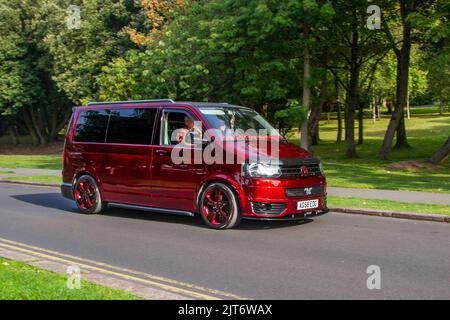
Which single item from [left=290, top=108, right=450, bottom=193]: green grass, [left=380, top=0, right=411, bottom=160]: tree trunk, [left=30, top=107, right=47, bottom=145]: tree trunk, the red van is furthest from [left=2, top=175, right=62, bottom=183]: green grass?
[left=30, top=107, right=47, bottom=145]: tree trunk

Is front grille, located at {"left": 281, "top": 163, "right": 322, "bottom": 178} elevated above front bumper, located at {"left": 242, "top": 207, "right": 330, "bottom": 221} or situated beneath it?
elevated above

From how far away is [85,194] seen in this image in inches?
467

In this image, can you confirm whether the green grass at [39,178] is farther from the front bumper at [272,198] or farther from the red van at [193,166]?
the front bumper at [272,198]

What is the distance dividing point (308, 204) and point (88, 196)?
475 centimetres

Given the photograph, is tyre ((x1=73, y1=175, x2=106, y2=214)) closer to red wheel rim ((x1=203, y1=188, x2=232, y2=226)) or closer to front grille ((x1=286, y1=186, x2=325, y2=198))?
red wheel rim ((x1=203, y1=188, x2=232, y2=226))

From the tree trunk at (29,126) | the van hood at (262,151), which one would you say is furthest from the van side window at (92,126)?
the tree trunk at (29,126)

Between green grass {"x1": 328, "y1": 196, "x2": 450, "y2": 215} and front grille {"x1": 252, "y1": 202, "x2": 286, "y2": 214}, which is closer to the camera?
front grille {"x1": 252, "y1": 202, "x2": 286, "y2": 214}

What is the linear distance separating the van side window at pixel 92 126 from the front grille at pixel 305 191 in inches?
166

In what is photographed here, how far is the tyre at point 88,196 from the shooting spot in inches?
456

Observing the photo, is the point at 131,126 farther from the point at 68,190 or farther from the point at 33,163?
the point at 33,163

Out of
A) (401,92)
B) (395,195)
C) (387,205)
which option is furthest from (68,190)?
(401,92)

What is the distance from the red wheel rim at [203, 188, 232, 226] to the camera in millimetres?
9555

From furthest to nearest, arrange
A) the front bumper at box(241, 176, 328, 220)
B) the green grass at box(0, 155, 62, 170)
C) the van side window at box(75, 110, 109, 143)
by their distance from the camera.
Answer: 1. the green grass at box(0, 155, 62, 170)
2. the van side window at box(75, 110, 109, 143)
3. the front bumper at box(241, 176, 328, 220)

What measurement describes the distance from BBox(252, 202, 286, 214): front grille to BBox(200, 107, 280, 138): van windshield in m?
1.38
